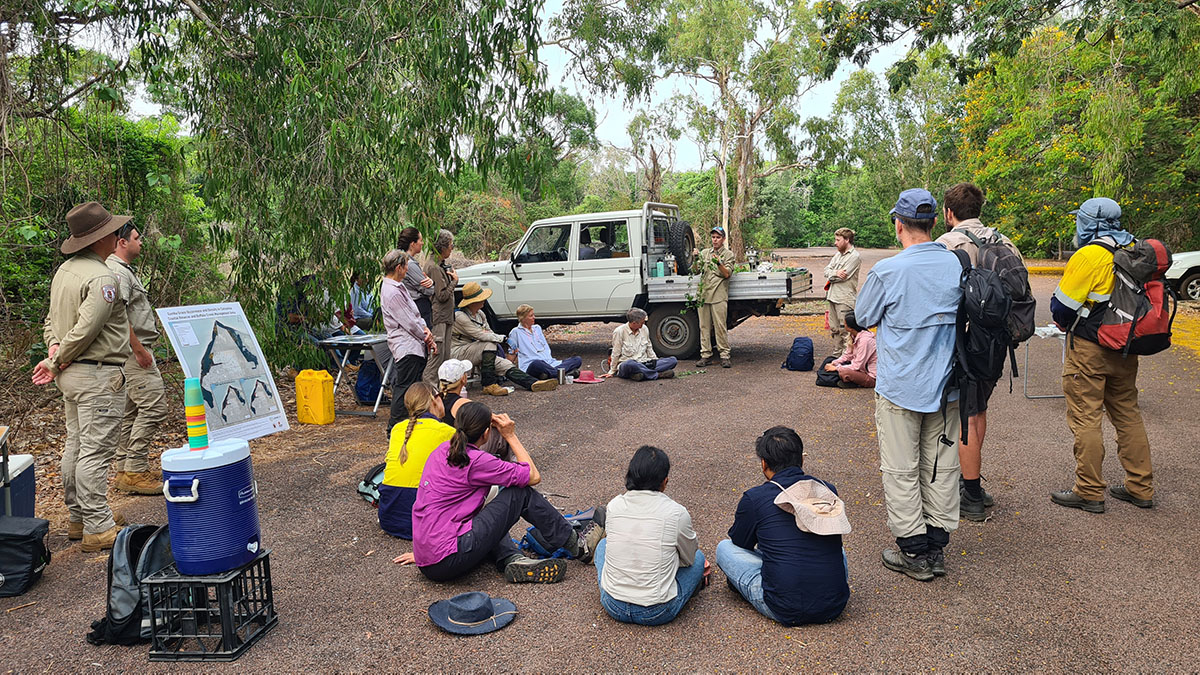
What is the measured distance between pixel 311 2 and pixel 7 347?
15.8ft

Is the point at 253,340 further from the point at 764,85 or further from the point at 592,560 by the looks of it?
the point at 764,85

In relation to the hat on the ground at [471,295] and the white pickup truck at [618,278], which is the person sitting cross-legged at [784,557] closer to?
the hat on the ground at [471,295]

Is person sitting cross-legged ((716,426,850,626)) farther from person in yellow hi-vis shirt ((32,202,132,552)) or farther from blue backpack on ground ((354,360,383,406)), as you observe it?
blue backpack on ground ((354,360,383,406))

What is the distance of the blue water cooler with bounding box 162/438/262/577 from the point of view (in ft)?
11.5

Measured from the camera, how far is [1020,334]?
174 inches

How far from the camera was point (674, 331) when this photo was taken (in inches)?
475

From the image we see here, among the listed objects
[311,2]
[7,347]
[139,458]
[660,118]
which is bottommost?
[139,458]

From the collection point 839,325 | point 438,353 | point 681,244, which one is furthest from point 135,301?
point 681,244

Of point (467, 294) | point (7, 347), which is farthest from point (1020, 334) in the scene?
point (7, 347)

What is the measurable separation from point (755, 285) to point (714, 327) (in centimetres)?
85

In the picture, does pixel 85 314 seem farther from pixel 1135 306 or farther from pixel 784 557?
pixel 1135 306

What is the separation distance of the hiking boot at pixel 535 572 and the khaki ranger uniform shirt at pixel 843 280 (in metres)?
7.20

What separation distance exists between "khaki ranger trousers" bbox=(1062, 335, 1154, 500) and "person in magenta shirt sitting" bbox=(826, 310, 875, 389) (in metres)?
4.23

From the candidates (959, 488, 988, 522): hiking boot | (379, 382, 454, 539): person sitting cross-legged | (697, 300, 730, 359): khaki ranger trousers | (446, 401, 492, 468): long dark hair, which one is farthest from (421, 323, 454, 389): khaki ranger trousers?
(959, 488, 988, 522): hiking boot
